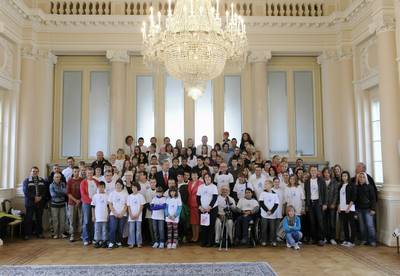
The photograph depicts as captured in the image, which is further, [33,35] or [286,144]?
[286,144]

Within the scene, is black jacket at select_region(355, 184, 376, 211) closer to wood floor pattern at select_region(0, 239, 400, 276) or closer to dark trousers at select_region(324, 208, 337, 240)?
dark trousers at select_region(324, 208, 337, 240)

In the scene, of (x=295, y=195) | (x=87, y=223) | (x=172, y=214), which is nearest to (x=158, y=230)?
(x=172, y=214)

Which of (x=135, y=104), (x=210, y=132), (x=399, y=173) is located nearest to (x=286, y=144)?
(x=210, y=132)

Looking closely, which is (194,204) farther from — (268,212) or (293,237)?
(293,237)

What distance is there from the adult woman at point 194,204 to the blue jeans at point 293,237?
66.9 inches

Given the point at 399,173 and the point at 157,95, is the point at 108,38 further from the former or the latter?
the point at 399,173

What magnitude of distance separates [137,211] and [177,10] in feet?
12.0

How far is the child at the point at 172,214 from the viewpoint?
301 inches

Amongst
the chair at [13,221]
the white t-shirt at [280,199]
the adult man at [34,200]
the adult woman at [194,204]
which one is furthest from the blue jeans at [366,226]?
the chair at [13,221]

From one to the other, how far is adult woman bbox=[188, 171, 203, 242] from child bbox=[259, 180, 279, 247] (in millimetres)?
1231

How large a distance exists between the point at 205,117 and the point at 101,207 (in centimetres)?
425

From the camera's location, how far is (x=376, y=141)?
9.52 metres

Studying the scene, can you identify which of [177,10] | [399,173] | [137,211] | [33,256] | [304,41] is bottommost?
[33,256]

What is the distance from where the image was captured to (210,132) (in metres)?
11.0
